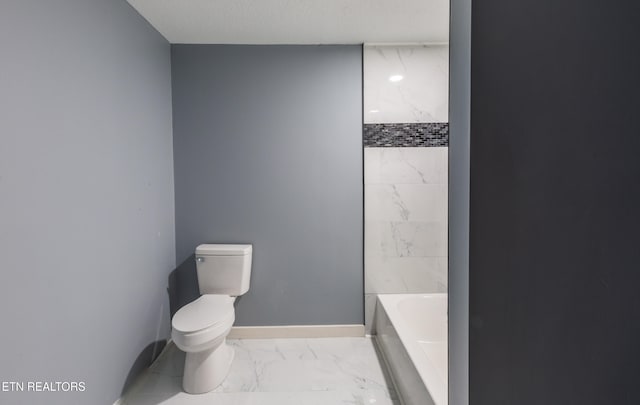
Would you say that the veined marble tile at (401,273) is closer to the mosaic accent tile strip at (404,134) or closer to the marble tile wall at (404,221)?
the marble tile wall at (404,221)

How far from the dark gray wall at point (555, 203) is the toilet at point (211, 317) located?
165 centimetres

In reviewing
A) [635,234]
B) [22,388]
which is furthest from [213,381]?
[635,234]

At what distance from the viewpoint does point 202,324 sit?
6.03 ft

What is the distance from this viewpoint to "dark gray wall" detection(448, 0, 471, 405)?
617 mm

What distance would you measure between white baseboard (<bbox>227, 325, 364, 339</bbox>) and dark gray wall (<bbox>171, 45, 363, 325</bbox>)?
5 centimetres

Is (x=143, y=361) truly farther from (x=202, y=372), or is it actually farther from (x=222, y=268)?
(x=222, y=268)

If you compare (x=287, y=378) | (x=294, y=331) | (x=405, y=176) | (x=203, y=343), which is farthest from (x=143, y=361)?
(x=405, y=176)

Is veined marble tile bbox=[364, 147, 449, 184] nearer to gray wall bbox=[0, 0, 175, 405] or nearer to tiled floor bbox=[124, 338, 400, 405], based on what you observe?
tiled floor bbox=[124, 338, 400, 405]

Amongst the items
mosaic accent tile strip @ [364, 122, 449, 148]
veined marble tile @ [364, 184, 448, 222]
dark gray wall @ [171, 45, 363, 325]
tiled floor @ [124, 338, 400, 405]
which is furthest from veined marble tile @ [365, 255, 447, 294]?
mosaic accent tile strip @ [364, 122, 449, 148]

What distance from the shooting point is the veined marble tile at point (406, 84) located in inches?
97.1

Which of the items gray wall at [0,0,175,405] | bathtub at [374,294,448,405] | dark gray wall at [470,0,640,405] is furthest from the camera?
bathtub at [374,294,448,405]

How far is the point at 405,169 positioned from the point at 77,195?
7.02 ft

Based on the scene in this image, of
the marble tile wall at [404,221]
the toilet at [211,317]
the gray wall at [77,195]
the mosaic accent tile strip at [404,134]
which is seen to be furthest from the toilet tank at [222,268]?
the mosaic accent tile strip at [404,134]

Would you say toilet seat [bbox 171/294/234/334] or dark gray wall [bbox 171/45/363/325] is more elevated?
dark gray wall [bbox 171/45/363/325]
